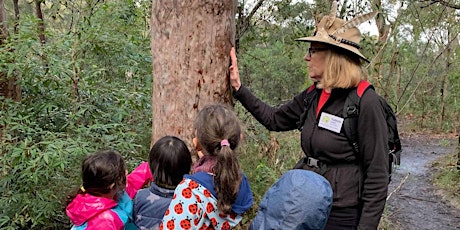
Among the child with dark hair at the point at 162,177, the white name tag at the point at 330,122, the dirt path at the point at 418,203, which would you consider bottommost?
the dirt path at the point at 418,203

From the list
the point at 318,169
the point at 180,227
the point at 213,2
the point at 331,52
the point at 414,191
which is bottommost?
the point at 414,191

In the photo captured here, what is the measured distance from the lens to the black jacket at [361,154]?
1.99 meters

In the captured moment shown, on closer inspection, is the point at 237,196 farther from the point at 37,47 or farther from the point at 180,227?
the point at 37,47

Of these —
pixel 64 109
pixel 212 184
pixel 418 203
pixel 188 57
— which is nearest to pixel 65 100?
pixel 64 109

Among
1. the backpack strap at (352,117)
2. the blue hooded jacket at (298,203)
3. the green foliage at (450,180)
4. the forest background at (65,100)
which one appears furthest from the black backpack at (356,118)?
the green foliage at (450,180)

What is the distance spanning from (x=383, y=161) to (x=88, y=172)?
4.51 ft

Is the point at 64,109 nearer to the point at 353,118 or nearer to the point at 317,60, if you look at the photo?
the point at 317,60

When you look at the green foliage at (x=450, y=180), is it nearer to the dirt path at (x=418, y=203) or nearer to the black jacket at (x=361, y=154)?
the dirt path at (x=418, y=203)

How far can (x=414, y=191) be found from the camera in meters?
9.03

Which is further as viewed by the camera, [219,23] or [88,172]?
[219,23]

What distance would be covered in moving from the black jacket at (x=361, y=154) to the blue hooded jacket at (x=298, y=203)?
0.34m

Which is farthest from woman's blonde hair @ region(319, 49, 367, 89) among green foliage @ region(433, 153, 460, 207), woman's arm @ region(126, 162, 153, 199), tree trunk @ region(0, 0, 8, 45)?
green foliage @ region(433, 153, 460, 207)

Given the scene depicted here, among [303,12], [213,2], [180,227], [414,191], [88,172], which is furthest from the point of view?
[414,191]

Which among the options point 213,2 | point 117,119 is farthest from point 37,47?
point 213,2
